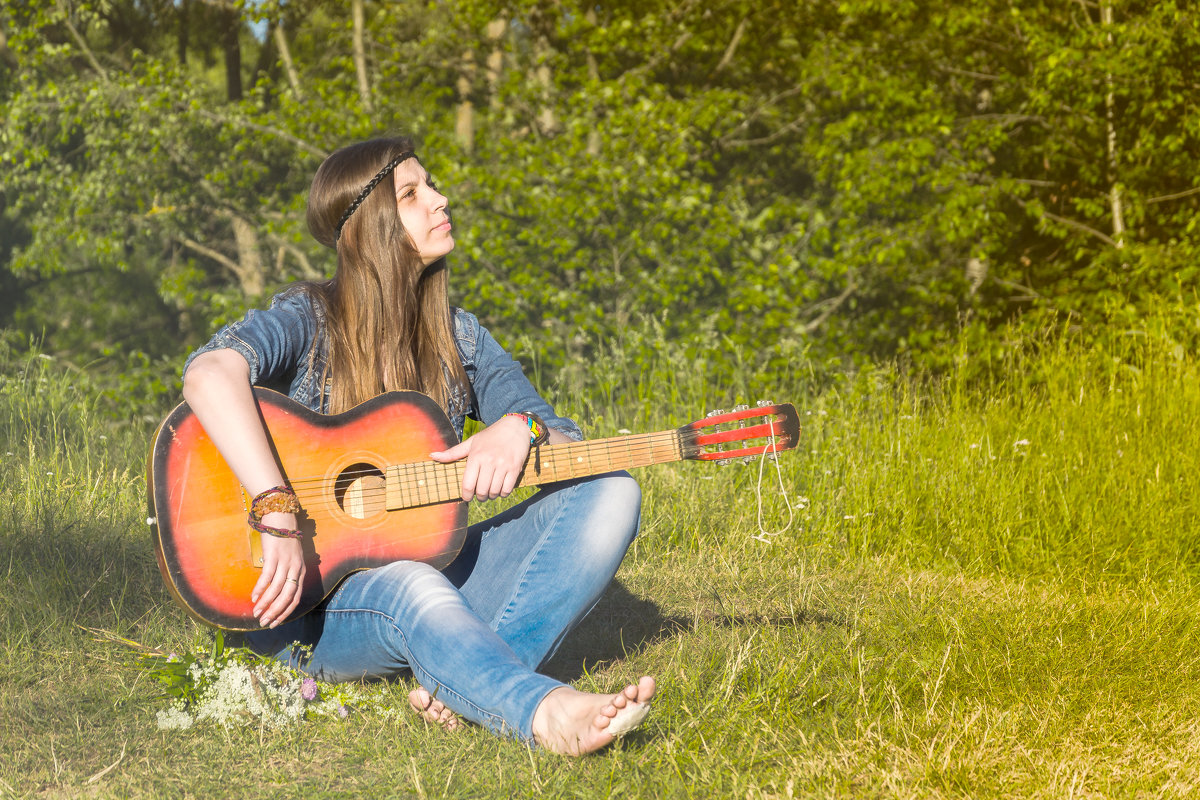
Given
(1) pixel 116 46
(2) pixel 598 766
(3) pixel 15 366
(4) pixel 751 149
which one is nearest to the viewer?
(2) pixel 598 766

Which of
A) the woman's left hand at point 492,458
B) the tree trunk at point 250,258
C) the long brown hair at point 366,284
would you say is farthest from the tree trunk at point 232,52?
the woman's left hand at point 492,458

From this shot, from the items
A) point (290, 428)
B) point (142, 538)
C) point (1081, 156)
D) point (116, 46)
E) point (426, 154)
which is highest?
point (116, 46)

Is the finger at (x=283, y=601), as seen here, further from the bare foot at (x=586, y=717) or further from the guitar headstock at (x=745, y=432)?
the guitar headstock at (x=745, y=432)

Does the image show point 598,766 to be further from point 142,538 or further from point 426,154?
point 426,154

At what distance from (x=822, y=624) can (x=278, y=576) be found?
Result: 166 cm

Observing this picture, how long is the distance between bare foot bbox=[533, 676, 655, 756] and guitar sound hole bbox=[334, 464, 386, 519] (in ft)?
2.00

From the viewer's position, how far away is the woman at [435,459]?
197cm

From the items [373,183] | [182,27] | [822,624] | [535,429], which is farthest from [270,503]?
[182,27]

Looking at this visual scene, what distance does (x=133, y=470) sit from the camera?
439 cm

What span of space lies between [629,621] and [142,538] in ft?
5.75

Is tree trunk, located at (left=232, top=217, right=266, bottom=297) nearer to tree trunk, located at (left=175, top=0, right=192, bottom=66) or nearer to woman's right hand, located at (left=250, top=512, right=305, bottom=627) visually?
tree trunk, located at (left=175, top=0, right=192, bottom=66)

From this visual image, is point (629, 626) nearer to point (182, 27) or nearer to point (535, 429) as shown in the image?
point (535, 429)

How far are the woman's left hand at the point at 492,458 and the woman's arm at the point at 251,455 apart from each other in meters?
0.38

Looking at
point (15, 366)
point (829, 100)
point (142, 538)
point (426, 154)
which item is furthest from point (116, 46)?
point (142, 538)
